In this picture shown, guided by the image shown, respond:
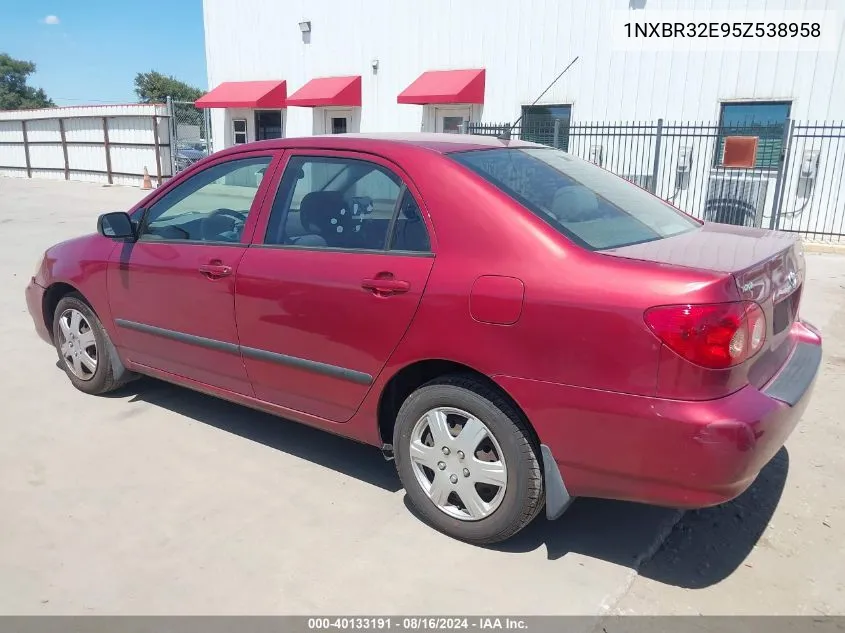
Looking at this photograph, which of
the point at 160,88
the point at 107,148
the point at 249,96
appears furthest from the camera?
the point at 160,88

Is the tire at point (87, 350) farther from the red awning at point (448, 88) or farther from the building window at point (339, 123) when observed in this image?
the building window at point (339, 123)

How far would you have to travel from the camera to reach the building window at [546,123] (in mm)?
14312

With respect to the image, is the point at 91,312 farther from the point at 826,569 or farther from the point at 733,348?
the point at 826,569

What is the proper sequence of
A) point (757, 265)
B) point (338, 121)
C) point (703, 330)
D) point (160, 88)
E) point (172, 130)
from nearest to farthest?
point (703, 330) < point (757, 265) < point (338, 121) < point (172, 130) < point (160, 88)

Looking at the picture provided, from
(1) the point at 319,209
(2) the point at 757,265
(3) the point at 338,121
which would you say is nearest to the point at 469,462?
(2) the point at 757,265

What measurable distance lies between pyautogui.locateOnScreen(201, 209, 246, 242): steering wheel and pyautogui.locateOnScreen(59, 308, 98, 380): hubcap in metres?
1.17

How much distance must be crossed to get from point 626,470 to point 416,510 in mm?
1125

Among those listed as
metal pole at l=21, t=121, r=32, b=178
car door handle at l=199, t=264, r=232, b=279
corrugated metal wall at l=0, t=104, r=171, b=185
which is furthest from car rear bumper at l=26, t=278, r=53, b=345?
metal pole at l=21, t=121, r=32, b=178

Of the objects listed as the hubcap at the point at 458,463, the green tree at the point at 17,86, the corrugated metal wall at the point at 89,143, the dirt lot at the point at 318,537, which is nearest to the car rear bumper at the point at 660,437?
the hubcap at the point at 458,463

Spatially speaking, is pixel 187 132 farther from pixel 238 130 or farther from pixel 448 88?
pixel 448 88

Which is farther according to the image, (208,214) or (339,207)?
(208,214)

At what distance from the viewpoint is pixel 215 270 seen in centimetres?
352

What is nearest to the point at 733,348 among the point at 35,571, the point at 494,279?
the point at 494,279

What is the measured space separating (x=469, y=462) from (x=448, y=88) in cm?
1344
